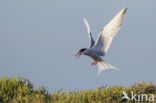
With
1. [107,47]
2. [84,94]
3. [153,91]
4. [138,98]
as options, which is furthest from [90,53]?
[153,91]

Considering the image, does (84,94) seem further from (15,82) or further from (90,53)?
(15,82)

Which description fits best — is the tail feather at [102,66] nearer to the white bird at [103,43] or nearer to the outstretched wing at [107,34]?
the white bird at [103,43]

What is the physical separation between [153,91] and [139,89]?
522 mm

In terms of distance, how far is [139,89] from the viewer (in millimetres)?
10000

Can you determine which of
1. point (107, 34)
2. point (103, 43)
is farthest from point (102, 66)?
point (107, 34)

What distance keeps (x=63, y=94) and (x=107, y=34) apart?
7.09 ft

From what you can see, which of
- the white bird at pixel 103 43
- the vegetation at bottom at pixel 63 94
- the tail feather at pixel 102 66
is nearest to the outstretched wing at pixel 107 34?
the white bird at pixel 103 43

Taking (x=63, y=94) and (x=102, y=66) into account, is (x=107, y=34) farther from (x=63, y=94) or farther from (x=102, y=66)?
(x=63, y=94)

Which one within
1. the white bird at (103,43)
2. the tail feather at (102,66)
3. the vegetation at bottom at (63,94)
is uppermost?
the white bird at (103,43)

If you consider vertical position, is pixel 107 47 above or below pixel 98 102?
above

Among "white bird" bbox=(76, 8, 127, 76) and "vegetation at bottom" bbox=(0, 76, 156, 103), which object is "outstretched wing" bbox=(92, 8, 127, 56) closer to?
"white bird" bbox=(76, 8, 127, 76)

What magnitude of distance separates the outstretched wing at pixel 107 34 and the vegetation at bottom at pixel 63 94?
4.06 feet

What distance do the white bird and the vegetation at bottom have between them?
2.58 ft

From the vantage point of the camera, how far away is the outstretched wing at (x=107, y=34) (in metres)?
8.77
